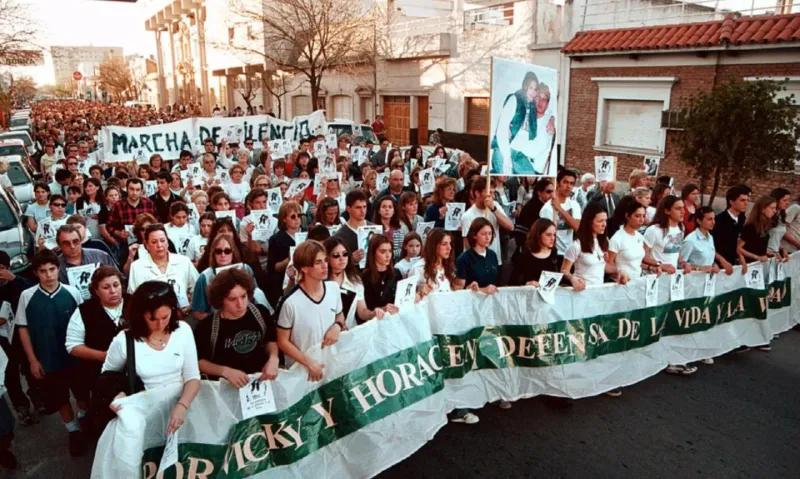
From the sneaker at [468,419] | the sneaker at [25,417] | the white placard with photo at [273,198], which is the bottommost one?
the sneaker at [25,417]

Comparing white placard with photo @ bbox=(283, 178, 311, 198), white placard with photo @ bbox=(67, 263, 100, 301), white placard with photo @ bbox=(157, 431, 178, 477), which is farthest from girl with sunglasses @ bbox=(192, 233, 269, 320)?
white placard with photo @ bbox=(283, 178, 311, 198)

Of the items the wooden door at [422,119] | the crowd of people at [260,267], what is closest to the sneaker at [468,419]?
the crowd of people at [260,267]

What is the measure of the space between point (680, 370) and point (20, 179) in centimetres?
1273

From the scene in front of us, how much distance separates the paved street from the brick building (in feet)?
25.3

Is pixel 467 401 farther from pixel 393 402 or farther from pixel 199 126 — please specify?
pixel 199 126

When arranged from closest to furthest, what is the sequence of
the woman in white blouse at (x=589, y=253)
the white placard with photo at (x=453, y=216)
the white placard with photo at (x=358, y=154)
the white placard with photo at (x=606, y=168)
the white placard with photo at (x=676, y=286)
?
the woman in white blouse at (x=589, y=253) < the white placard with photo at (x=676, y=286) < the white placard with photo at (x=453, y=216) < the white placard with photo at (x=606, y=168) < the white placard with photo at (x=358, y=154)

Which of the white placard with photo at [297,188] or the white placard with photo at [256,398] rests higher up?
the white placard with photo at [297,188]

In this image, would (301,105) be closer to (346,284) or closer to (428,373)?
(346,284)

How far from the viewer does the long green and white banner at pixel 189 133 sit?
10969mm

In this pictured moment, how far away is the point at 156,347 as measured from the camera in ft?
11.1

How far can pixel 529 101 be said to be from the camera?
603cm

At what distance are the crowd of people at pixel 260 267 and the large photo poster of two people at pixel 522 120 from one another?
0.43 m

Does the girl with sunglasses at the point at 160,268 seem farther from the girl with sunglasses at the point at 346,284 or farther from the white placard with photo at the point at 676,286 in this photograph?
the white placard with photo at the point at 676,286

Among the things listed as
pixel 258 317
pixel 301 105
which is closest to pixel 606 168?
pixel 258 317
